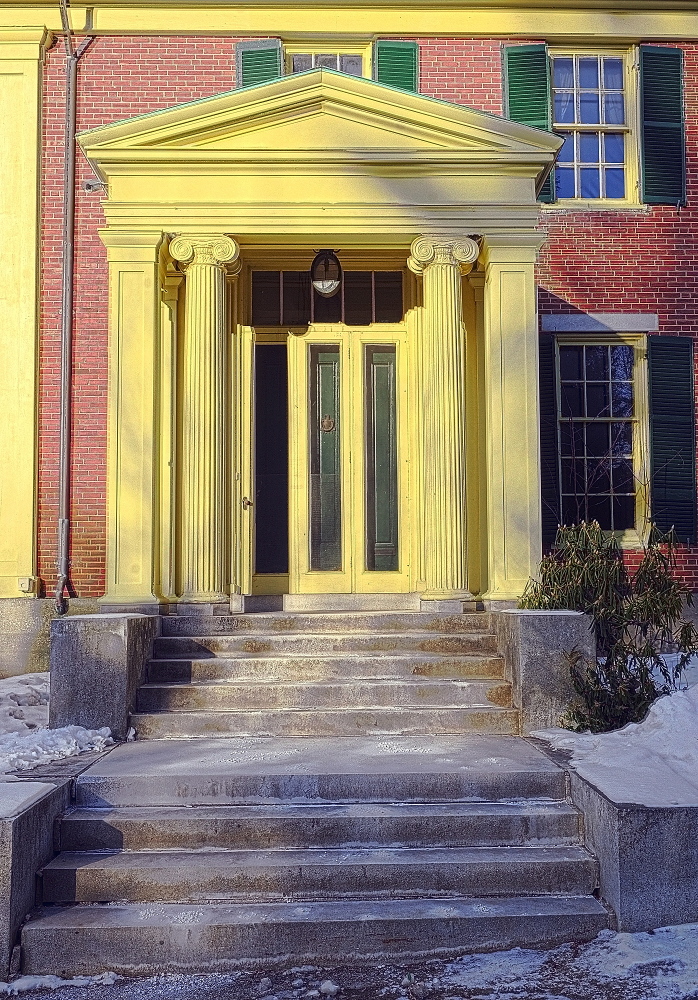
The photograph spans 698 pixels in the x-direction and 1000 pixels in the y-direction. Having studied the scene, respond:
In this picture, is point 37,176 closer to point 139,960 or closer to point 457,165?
point 457,165

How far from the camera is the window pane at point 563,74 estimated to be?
10.7m

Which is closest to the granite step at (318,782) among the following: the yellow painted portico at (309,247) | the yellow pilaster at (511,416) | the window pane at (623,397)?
the yellow painted portico at (309,247)

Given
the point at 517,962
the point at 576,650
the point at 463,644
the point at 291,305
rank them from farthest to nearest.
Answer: the point at 291,305, the point at 463,644, the point at 576,650, the point at 517,962

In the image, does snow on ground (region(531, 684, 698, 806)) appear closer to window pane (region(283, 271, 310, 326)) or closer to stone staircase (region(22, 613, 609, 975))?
stone staircase (region(22, 613, 609, 975))

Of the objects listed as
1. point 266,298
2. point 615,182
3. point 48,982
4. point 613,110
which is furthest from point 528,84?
point 48,982

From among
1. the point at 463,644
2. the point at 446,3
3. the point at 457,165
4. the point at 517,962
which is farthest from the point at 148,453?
the point at 446,3

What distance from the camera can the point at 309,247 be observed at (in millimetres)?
8922

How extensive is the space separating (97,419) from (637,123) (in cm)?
630

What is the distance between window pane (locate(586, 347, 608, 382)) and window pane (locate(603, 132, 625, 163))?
201 cm

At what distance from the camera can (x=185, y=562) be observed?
823 centimetres

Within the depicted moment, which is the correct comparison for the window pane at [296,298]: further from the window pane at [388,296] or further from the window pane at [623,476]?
the window pane at [623,476]

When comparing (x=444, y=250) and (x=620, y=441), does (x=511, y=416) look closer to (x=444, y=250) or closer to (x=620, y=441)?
(x=444, y=250)

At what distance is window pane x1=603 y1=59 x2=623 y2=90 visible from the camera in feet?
35.1

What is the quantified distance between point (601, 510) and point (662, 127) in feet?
13.1
